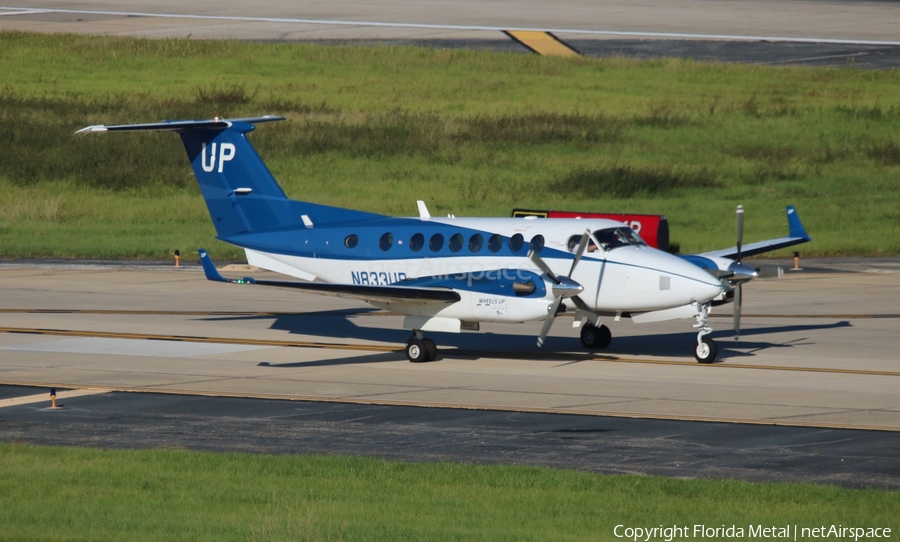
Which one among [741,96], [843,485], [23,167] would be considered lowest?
[843,485]

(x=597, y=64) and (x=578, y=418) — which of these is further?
(x=597, y=64)

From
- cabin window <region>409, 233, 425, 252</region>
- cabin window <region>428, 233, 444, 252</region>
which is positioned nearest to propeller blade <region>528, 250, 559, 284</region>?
cabin window <region>428, 233, 444, 252</region>

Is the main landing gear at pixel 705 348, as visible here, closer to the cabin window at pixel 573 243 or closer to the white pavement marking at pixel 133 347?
the cabin window at pixel 573 243

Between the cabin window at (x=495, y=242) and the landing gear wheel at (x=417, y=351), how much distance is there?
237 centimetres

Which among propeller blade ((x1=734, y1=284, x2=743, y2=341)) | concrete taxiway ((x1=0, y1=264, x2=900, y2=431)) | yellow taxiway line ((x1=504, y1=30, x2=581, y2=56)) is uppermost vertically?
yellow taxiway line ((x1=504, y1=30, x2=581, y2=56))

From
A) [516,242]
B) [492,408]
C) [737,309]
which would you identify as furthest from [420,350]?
[737,309]

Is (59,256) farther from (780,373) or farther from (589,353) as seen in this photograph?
(780,373)

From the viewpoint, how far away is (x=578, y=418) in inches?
737

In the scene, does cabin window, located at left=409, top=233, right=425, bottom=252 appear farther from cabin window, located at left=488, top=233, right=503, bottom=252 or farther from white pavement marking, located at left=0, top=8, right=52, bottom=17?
white pavement marking, located at left=0, top=8, right=52, bottom=17

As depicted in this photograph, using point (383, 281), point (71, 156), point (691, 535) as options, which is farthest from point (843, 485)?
point (71, 156)

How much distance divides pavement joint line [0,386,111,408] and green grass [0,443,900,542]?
14.5ft

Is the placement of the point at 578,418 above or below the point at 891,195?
below

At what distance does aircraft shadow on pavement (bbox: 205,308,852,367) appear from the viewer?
82.5 ft

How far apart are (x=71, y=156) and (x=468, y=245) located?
37325mm
